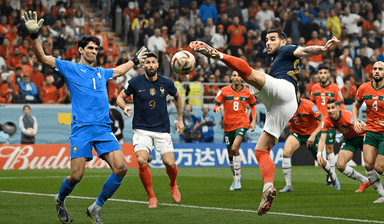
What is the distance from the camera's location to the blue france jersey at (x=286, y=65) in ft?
25.2

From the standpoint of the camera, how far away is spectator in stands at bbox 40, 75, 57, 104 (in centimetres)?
2041

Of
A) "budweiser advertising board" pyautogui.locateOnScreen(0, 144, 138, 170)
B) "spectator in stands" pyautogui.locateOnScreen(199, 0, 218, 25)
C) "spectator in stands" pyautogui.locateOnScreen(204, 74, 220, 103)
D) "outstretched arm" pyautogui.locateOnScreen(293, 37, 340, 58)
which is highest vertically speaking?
"spectator in stands" pyautogui.locateOnScreen(199, 0, 218, 25)

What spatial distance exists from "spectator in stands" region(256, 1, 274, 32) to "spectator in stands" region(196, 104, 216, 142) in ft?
23.3

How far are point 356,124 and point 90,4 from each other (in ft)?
66.3

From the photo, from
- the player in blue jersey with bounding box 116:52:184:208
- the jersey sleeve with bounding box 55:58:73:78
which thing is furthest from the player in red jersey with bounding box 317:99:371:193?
the jersey sleeve with bounding box 55:58:73:78

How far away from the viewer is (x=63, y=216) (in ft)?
25.0

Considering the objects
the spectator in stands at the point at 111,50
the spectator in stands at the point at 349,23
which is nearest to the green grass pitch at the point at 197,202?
the spectator in stands at the point at 111,50

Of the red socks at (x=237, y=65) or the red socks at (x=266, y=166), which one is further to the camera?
the red socks at (x=266, y=166)

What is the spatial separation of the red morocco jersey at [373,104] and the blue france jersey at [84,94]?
5.39 m

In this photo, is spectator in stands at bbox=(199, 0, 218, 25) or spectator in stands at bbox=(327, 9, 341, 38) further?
spectator in stands at bbox=(327, 9, 341, 38)

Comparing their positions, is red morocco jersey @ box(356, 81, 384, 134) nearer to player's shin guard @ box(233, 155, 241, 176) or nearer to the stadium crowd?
player's shin guard @ box(233, 155, 241, 176)

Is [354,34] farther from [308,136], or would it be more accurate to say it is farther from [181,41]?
[308,136]

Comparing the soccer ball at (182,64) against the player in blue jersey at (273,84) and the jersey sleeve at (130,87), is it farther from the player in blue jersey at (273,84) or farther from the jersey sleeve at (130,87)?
the jersey sleeve at (130,87)

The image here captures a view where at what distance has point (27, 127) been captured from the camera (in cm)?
1983
